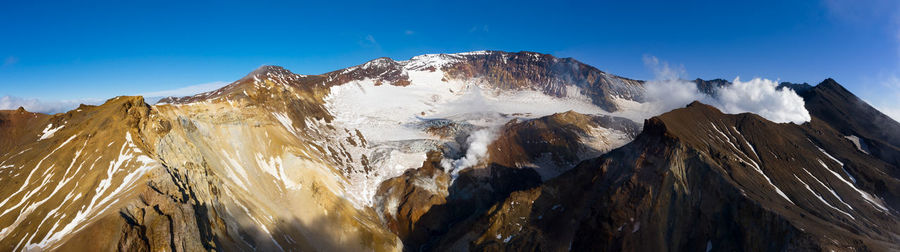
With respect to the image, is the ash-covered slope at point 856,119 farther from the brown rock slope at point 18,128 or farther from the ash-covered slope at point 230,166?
the brown rock slope at point 18,128

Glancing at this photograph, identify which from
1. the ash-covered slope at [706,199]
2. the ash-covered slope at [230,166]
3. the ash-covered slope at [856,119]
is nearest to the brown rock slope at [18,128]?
the ash-covered slope at [230,166]

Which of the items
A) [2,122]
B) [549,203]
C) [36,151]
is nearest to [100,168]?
[36,151]

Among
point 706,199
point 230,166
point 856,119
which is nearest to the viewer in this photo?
point 706,199

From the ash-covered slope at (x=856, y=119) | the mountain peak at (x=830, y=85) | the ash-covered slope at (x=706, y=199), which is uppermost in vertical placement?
the mountain peak at (x=830, y=85)

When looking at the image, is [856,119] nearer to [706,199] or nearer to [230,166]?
[706,199]

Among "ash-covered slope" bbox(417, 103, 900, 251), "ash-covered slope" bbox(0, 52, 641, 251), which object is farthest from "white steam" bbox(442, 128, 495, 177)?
"ash-covered slope" bbox(417, 103, 900, 251)

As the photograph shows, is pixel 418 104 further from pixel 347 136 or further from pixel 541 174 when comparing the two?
pixel 541 174

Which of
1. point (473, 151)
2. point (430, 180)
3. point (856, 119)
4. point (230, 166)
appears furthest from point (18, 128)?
point (856, 119)
